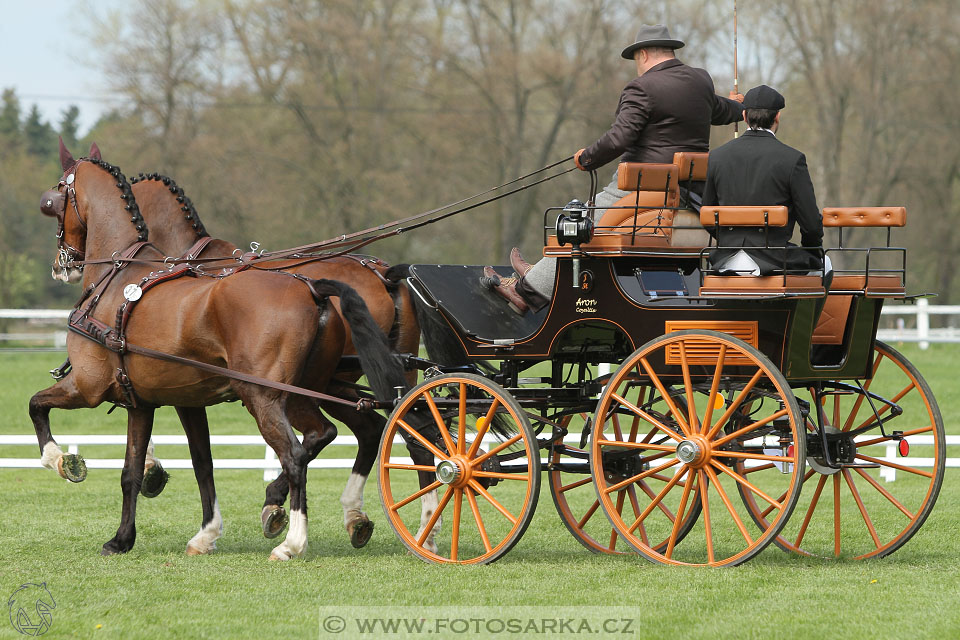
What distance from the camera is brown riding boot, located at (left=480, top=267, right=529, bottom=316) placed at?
23.1ft

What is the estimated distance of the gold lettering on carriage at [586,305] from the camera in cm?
649

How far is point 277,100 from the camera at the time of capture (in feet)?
99.2

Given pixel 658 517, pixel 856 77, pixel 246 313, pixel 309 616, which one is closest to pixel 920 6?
pixel 856 77

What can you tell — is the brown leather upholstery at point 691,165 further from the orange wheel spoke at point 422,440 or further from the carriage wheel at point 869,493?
the orange wheel spoke at point 422,440

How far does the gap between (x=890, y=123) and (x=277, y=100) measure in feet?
51.7

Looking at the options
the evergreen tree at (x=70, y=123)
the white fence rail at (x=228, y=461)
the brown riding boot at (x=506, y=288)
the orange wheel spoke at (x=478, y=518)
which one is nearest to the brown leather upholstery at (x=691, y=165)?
the brown riding boot at (x=506, y=288)

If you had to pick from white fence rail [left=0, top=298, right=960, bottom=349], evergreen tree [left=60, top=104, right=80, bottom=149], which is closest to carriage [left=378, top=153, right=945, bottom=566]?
white fence rail [left=0, top=298, right=960, bottom=349]

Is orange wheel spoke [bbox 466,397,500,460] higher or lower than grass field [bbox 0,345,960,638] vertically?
higher

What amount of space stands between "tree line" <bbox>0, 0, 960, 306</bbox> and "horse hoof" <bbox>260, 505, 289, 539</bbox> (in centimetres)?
2196

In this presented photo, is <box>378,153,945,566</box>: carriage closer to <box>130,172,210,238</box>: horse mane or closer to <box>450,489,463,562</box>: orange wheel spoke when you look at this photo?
<box>450,489,463,562</box>: orange wheel spoke

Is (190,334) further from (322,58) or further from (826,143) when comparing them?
(826,143)

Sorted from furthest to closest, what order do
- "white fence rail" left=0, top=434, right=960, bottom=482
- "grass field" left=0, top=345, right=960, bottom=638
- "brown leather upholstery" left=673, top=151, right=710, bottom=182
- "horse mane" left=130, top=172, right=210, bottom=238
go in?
"white fence rail" left=0, top=434, right=960, bottom=482 < "horse mane" left=130, top=172, right=210, bottom=238 < "brown leather upholstery" left=673, top=151, right=710, bottom=182 < "grass field" left=0, top=345, right=960, bottom=638

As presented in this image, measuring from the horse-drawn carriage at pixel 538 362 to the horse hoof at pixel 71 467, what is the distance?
0.02 meters

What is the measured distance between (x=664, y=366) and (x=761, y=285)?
0.68 metres
